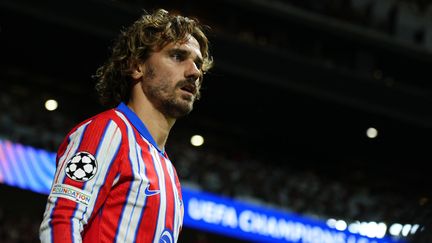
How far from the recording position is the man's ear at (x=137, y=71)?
2117 millimetres

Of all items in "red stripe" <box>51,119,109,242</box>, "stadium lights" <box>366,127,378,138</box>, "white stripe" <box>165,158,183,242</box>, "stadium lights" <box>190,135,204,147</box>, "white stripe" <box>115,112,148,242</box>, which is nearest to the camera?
"red stripe" <box>51,119,109,242</box>

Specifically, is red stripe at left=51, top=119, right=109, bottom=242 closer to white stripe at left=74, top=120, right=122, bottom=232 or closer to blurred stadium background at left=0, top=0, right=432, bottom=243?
white stripe at left=74, top=120, right=122, bottom=232

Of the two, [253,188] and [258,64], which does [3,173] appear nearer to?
[253,188]

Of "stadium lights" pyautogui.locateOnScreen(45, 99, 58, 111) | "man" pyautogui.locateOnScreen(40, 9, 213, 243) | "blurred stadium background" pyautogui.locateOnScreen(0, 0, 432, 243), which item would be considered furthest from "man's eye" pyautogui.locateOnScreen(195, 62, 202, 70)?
"stadium lights" pyautogui.locateOnScreen(45, 99, 58, 111)

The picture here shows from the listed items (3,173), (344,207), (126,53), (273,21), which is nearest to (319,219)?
(344,207)

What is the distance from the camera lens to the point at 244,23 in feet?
35.3

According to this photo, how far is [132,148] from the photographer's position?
73.8 inches

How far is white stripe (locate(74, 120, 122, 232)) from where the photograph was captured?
5.73 feet

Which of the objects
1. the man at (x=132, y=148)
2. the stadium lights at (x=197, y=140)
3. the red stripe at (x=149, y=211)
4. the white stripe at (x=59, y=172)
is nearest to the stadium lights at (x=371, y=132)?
the stadium lights at (x=197, y=140)

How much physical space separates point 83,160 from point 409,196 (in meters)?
9.53

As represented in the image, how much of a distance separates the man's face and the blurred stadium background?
6.42 meters

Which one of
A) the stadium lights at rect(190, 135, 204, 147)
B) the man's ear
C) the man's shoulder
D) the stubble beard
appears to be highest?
the stadium lights at rect(190, 135, 204, 147)

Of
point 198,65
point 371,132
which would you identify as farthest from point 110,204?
point 371,132

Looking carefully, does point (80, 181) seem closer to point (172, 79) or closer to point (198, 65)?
point (172, 79)
